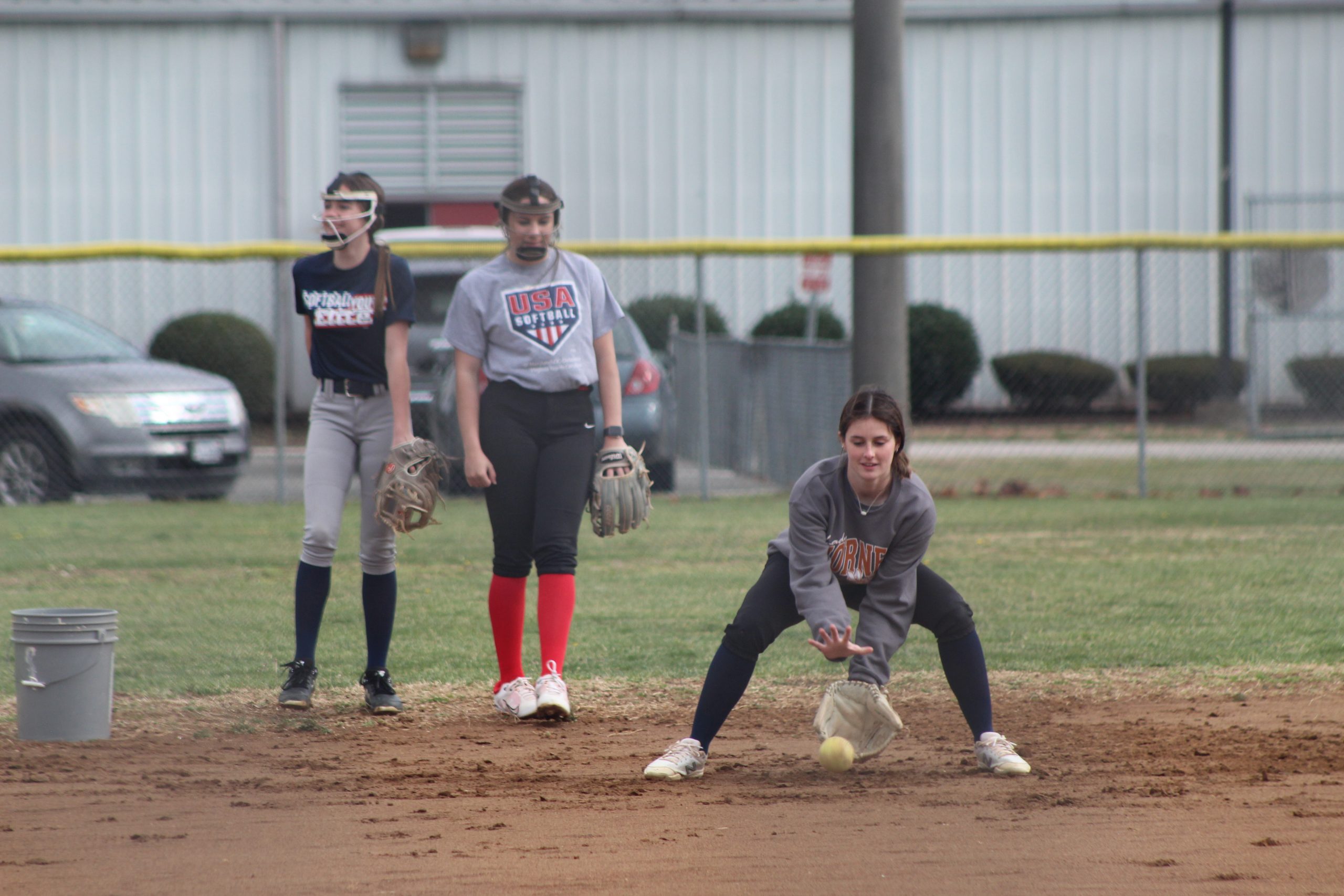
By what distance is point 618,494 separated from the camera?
5.47 m

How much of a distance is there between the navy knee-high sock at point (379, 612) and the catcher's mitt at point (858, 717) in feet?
5.81

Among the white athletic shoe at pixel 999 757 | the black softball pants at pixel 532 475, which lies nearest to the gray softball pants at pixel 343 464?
the black softball pants at pixel 532 475

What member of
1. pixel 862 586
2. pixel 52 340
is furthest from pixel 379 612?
pixel 52 340

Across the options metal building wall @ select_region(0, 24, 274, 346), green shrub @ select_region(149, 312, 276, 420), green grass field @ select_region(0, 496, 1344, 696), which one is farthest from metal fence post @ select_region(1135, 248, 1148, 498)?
metal building wall @ select_region(0, 24, 274, 346)

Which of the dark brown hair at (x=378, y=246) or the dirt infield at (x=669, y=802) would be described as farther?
the dark brown hair at (x=378, y=246)

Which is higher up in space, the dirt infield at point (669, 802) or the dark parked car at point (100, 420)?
the dark parked car at point (100, 420)

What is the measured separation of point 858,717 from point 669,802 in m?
0.64

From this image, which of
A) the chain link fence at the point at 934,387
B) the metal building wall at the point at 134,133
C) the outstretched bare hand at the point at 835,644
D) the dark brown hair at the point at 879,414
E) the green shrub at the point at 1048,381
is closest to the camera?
the outstretched bare hand at the point at 835,644

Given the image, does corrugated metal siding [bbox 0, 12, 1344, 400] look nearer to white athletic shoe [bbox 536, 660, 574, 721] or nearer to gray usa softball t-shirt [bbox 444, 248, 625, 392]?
gray usa softball t-shirt [bbox 444, 248, 625, 392]

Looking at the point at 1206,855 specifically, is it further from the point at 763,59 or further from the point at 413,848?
the point at 763,59

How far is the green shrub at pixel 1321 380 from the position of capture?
14070 millimetres

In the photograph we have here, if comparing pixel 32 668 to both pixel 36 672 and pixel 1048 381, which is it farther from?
pixel 1048 381

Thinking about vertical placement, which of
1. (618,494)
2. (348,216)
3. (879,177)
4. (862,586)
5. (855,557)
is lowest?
(862,586)

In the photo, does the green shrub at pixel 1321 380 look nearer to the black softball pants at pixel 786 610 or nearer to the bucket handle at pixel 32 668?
the black softball pants at pixel 786 610
